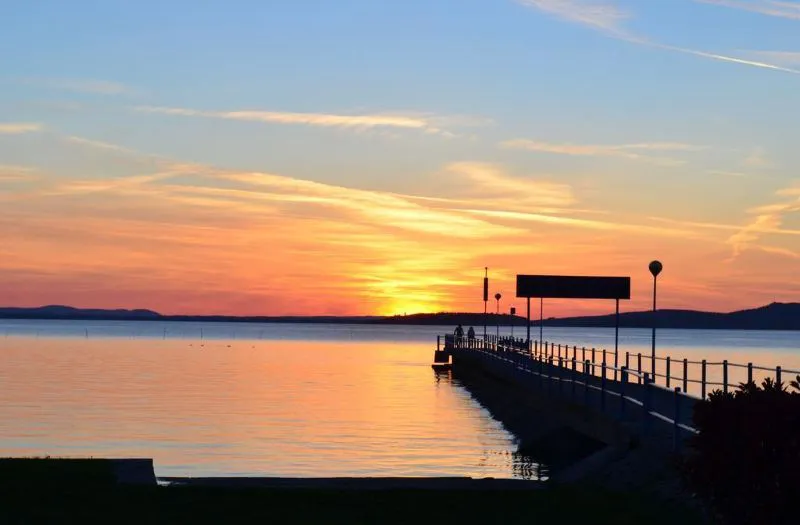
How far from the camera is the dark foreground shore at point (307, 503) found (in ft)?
58.1

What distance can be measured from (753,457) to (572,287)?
5981 cm

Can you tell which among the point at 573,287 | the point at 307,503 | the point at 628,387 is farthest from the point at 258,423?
the point at 307,503

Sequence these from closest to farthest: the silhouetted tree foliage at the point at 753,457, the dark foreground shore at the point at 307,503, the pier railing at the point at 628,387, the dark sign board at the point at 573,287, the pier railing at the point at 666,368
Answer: the silhouetted tree foliage at the point at 753,457 < the dark foreground shore at the point at 307,503 < the pier railing at the point at 628,387 < the pier railing at the point at 666,368 < the dark sign board at the point at 573,287

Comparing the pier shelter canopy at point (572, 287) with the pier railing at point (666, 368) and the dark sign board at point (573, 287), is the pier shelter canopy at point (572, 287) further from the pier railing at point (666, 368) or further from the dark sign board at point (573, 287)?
→ the pier railing at point (666, 368)

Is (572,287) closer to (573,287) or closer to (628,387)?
(573,287)

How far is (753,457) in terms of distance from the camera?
12773 mm

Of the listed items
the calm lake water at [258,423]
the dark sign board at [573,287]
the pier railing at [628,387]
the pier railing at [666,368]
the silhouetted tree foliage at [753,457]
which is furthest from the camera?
the dark sign board at [573,287]

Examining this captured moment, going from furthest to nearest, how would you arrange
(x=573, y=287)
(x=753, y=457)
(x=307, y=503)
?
(x=573, y=287)
(x=307, y=503)
(x=753, y=457)

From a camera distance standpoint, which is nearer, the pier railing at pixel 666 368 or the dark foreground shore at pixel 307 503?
the dark foreground shore at pixel 307 503

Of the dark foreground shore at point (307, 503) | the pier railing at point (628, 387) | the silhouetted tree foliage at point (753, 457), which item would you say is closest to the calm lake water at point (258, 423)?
the pier railing at point (628, 387)

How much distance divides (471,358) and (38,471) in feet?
213

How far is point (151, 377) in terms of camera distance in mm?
89625

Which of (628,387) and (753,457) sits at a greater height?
(753,457)

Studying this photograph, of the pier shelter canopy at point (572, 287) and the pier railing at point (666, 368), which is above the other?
the pier shelter canopy at point (572, 287)
